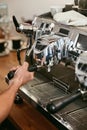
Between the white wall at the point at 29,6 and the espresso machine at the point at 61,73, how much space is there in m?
0.64

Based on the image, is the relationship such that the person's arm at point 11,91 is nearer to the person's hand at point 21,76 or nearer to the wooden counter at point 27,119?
the person's hand at point 21,76

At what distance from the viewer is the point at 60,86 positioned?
0.96m

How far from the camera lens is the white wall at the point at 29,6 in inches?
64.9

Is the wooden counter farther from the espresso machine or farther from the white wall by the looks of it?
the white wall

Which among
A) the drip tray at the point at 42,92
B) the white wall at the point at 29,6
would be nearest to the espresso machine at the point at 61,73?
the drip tray at the point at 42,92

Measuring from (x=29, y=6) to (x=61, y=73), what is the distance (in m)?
1.05

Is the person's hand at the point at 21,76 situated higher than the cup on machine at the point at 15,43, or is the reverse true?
the person's hand at the point at 21,76

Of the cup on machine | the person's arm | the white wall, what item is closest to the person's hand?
the person's arm

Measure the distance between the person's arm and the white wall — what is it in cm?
79

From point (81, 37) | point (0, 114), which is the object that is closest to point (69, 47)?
point (81, 37)

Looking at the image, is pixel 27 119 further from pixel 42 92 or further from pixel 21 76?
pixel 21 76

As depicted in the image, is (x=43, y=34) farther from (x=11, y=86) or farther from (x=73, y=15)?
(x=11, y=86)

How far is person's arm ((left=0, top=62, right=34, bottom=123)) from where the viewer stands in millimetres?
754

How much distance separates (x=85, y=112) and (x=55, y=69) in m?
0.22
